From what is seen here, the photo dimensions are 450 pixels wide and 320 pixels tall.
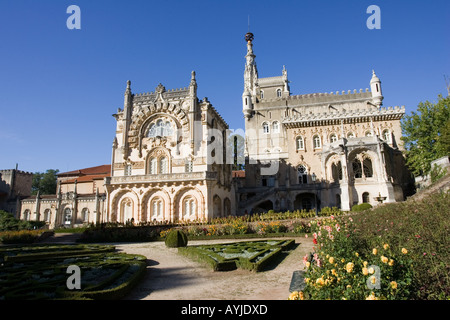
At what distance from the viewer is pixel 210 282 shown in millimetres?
9359

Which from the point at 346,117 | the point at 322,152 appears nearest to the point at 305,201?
the point at 322,152

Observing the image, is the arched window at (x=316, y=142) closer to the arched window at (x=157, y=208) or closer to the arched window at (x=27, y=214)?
the arched window at (x=157, y=208)

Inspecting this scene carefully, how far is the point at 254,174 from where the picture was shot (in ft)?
153

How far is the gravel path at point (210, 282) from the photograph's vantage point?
309 inches

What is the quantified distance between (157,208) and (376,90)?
37.9m

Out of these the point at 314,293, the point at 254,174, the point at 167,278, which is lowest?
the point at 167,278

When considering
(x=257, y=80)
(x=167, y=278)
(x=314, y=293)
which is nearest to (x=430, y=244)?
(x=314, y=293)

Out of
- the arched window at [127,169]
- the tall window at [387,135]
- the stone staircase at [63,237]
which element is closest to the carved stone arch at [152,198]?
the arched window at [127,169]

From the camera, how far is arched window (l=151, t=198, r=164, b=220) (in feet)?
106

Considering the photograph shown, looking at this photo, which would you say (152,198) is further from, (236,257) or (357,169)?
(357,169)

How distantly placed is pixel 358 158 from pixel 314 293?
3547 centimetres

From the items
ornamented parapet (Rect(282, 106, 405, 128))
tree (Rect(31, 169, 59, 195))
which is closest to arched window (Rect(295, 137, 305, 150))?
ornamented parapet (Rect(282, 106, 405, 128))
